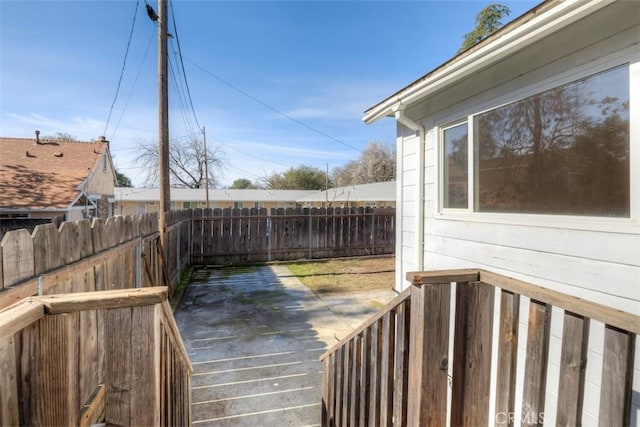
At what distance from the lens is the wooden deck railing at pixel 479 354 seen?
0.88 meters

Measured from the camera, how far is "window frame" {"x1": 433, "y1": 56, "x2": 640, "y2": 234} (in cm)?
160

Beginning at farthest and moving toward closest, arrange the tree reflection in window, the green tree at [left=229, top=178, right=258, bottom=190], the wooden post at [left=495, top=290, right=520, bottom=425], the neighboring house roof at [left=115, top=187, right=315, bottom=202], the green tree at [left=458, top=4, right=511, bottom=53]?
the green tree at [left=229, top=178, right=258, bottom=190], the neighboring house roof at [left=115, top=187, right=315, bottom=202], the green tree at [left=458, top=4, right=511, bottom=53], the tree reflection in window, the wooden post at [left=495, top=290, right=520, bottom=425]

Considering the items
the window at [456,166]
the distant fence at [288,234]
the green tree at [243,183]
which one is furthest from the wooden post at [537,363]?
the green tree at [243,183]

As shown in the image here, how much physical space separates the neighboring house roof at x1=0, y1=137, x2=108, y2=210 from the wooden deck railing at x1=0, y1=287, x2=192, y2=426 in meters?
14.1

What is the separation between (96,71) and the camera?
8797mm

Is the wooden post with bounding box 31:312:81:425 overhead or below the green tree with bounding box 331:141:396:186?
below

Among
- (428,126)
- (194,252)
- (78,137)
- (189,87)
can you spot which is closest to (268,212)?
(194,252)

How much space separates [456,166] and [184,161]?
31.0 meters

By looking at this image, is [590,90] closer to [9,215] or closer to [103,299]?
[103,299]

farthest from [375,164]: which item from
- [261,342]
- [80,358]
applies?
[80,358]

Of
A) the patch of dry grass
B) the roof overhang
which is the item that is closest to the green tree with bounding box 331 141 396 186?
the patch of dry grass

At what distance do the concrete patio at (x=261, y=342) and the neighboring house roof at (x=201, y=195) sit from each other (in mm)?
19000

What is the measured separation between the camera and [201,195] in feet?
81.1

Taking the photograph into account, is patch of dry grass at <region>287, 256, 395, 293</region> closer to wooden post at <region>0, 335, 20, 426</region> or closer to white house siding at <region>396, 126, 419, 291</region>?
white house siding at <region>396, 126, 419, 291</region>
